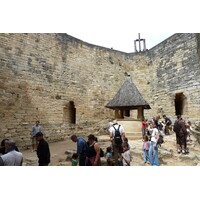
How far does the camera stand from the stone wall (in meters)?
7.85

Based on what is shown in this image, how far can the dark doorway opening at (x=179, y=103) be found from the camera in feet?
36.0

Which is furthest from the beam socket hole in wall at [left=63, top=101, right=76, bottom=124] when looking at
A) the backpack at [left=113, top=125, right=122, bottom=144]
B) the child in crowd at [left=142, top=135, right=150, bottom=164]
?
the backpack at [left=113, top=125, right=122, bottom=144]

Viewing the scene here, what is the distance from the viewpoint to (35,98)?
337 inches

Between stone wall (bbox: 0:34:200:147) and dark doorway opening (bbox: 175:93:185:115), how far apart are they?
0.41 metres

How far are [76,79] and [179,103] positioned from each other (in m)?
7.22

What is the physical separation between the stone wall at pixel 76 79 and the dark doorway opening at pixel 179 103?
0.41 meters

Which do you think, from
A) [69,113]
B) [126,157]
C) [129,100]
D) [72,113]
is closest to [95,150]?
[126,157]

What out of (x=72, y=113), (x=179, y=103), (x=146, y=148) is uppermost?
(x=179, y=103)

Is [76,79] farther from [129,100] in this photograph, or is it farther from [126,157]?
[126,157]

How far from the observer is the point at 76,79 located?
11.0 metres

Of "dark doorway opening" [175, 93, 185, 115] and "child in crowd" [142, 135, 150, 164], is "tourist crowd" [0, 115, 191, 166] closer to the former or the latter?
"child in crowd" [142, 135, 150, 164]

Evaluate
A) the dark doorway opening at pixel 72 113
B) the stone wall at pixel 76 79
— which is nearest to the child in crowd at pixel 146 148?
the stone wall at pixel 76 79

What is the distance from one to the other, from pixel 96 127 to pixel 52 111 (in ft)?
11.5

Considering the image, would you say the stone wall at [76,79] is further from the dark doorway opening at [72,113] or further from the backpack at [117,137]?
the backpack at [117,137]
